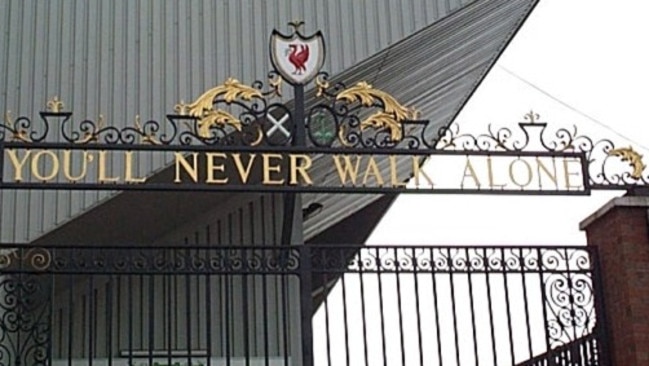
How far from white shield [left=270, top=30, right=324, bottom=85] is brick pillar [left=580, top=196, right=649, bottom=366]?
A: 7.68 ft

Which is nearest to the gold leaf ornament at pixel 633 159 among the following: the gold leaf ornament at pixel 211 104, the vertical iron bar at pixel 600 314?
the vertical iron bar at pixel 600 314

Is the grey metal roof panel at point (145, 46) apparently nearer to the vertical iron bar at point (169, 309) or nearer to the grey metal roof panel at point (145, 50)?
the grey metal roof panel at point (145, 50)

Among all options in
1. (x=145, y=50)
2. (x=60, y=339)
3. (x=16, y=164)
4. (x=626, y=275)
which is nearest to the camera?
(x=16, y=164)

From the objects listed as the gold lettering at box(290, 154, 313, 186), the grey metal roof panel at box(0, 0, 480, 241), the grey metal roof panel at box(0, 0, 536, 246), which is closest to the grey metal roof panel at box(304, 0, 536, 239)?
the grey metal roof panel at box(0, 0, 536, 246)

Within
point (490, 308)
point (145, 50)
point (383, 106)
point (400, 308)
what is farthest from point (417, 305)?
point (145, 50)

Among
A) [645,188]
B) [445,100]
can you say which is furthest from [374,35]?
[445,100]

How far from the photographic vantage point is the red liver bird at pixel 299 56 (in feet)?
30.8

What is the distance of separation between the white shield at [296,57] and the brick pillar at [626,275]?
7.68 feet

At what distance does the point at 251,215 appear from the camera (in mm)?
14969

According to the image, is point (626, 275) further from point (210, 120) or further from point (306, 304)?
point (210, 120)

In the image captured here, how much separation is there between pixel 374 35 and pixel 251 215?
11.0 feet

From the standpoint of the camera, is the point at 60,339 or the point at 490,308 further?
the point at 60,339

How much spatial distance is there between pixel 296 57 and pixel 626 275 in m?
2.78

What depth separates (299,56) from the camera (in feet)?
30.9
